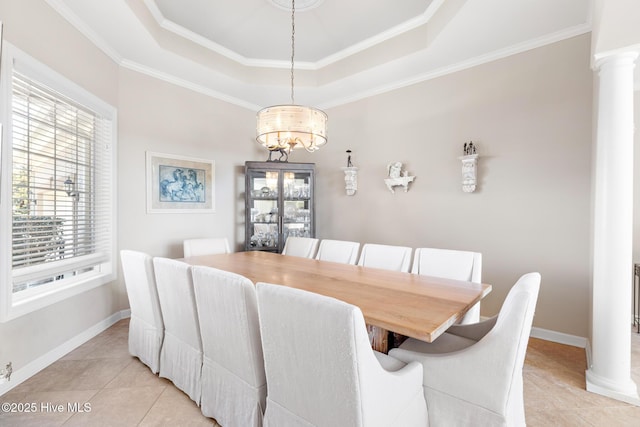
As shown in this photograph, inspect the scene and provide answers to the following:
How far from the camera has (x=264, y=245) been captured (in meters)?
4.19

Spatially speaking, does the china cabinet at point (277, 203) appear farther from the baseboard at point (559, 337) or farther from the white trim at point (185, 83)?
the baseboard at point (559, 337)

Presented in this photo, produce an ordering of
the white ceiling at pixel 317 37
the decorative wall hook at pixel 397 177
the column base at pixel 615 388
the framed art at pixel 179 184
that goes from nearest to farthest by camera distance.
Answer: the column base at pixel 615 388
the white ceiling at pixel 317 37
the framed art at pixel 179 184
the decorative wall hook at pixel 397 177

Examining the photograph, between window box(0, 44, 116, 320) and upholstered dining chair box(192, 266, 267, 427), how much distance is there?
4.86 feet

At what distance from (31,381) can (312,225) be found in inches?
121

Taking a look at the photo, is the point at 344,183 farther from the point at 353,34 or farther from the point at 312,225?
the point at 353,34

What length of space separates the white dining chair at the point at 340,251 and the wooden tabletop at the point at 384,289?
12.8 inches

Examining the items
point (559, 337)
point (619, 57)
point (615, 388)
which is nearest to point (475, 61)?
point (619, 57)

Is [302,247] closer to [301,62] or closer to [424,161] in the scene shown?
[424,161]

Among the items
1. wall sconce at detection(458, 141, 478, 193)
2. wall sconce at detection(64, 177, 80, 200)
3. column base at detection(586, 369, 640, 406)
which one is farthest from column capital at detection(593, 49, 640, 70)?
wall sconce at detection(64, 177, 80, 200)

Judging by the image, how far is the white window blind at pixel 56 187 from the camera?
2.09m

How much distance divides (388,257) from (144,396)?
6.89ft

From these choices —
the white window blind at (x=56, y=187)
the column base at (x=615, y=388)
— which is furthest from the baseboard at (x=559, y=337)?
the white window blind at (x=56, y=187)

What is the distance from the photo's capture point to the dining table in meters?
1.35

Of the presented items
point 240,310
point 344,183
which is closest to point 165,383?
point 240,310
